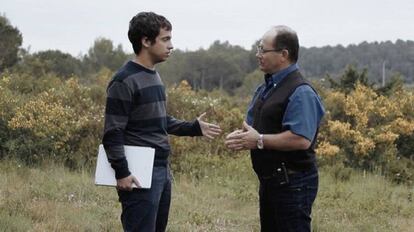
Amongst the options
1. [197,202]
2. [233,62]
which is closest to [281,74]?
[197,202]

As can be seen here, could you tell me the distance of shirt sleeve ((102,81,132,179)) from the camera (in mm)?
2885

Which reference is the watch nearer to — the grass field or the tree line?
the grass field

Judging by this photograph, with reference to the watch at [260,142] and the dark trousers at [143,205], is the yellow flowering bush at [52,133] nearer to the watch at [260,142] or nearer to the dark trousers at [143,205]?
the dark trousers at [143,205]

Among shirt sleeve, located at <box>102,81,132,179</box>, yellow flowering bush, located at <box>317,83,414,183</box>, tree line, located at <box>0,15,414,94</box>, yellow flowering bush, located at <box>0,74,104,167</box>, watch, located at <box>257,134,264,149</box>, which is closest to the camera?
shirt sleeve, located at <box>102,81,132,179</box>

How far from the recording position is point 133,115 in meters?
2.99

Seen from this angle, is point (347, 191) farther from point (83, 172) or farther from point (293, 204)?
point (293, 204)

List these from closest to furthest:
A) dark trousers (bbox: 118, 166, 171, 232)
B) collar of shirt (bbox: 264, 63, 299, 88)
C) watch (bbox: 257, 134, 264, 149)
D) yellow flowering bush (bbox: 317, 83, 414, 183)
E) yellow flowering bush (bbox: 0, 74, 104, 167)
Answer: dark trousers (bbox: 118, 166, 171, 232), watch (bbox: 257, 134, 264, 149), collar of shirt (bbox: 264, 63, 299, 88), yellow flowering bush (bbox: 0, 74, 104, 167), yellow flowering bush (bbox: 317, 83, 414, 183)

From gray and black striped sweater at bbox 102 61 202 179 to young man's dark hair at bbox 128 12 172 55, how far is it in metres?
0.14

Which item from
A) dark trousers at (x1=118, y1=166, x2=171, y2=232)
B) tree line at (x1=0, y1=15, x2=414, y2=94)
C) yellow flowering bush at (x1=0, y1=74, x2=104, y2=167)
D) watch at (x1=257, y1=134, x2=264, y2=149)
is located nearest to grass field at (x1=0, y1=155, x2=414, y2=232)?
yellow flowering bush at (x1=0, y1=74, x2=104, y2=167)

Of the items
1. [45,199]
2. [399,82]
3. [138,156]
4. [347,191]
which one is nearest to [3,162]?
[45,199]

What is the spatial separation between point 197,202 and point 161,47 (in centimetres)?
366

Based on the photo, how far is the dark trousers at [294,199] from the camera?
3184 mm

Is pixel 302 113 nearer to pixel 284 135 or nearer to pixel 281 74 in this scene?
pixel 284 135

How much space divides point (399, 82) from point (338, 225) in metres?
9.65
